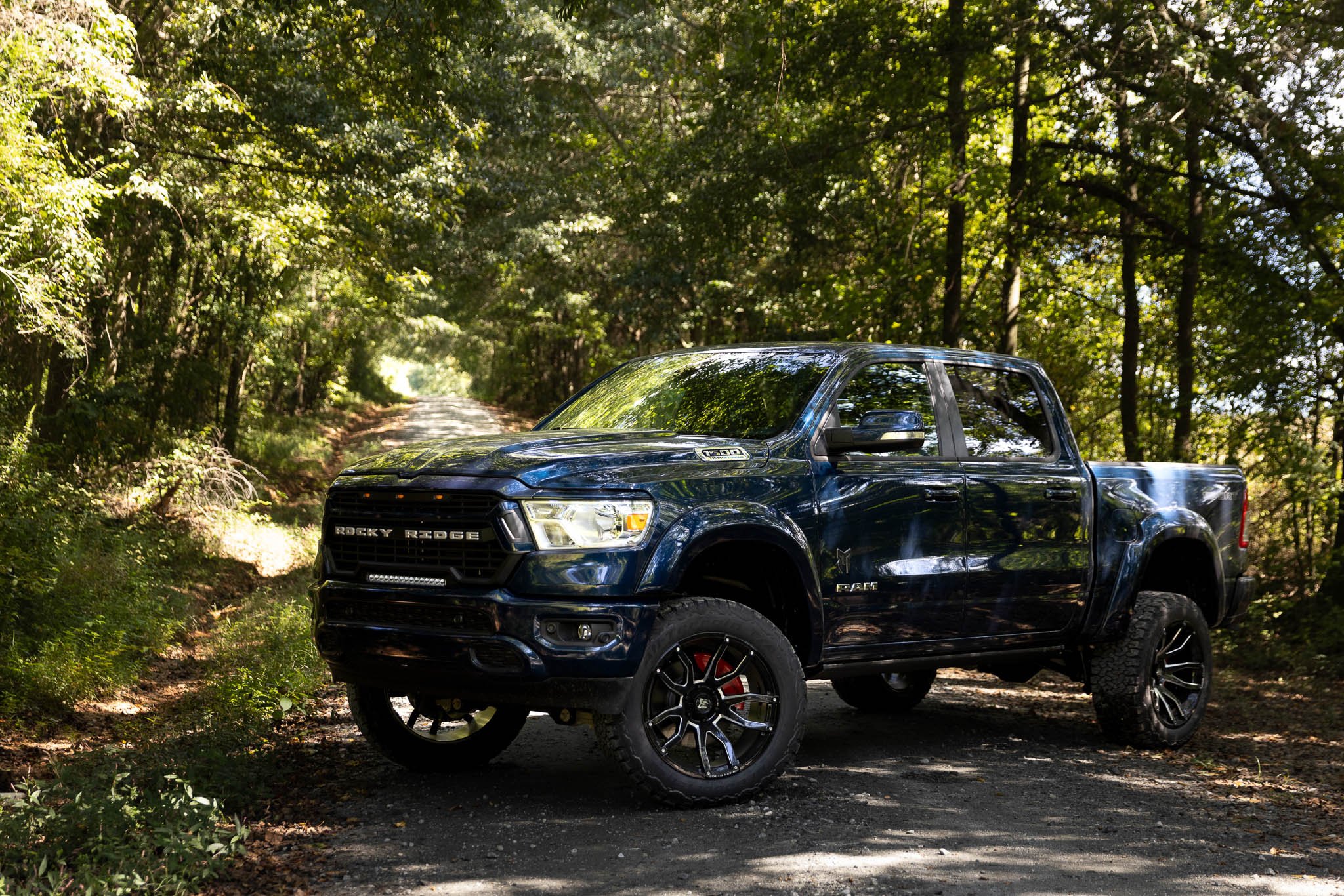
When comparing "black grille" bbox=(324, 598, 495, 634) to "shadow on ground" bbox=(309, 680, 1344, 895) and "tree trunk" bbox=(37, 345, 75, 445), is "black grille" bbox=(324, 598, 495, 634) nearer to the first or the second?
"shadow on ground" bbox=(309, 680, 1344, 895)

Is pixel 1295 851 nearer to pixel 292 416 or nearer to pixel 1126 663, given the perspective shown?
pixel 1126 663

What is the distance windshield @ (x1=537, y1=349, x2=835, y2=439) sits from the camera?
611cm

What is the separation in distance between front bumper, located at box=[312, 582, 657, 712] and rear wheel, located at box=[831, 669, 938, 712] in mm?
3625

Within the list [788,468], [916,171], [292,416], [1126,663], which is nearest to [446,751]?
[788,468]

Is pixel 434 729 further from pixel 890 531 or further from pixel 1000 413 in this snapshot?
pixel 1000 413

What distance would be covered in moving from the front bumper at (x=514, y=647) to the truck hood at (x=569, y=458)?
510mm

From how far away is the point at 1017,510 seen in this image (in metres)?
6.66

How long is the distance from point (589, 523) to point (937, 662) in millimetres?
2247

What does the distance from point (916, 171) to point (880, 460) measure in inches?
513

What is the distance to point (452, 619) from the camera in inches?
202

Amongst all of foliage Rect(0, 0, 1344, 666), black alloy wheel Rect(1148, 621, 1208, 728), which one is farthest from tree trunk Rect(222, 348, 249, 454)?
black alloy wheel Rect(1148, 621, 1208, 728)

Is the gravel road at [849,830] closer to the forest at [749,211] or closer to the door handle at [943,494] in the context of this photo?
the door handle at [943,494]

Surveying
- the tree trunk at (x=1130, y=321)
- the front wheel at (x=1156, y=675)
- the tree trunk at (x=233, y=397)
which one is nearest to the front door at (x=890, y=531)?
the front wheel at (x=1156, y=675)

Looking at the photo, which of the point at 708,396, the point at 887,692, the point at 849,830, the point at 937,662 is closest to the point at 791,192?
the point at 887,692
